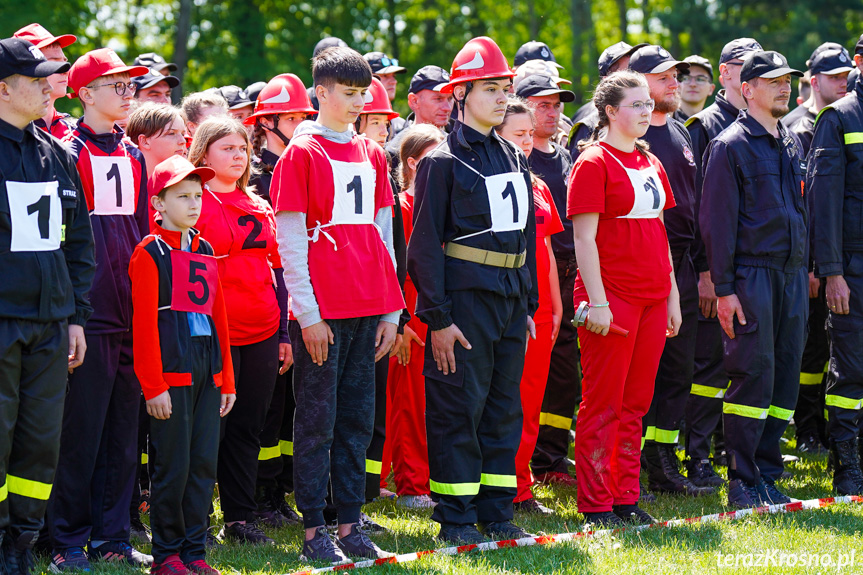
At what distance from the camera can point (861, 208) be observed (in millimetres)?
7391

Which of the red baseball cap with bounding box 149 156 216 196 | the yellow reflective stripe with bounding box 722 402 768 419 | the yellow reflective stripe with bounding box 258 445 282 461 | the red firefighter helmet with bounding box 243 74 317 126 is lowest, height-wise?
the yellow reflective stripe with bounding box 258 445 282 461

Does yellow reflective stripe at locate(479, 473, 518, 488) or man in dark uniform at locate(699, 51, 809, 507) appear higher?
man in dark uniform at locate(699, 51, 809, 507)

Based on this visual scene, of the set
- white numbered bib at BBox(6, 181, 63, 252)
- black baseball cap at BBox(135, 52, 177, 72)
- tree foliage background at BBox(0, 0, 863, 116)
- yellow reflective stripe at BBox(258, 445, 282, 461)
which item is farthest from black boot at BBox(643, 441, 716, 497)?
tree foliage background at BBox(0, 0, 863, 116)

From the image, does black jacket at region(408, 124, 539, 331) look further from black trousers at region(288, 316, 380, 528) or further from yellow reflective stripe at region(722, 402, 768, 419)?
yellow reflective stripe at region(722, 402, 768, 419)

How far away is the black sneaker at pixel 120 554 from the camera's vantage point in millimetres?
5516

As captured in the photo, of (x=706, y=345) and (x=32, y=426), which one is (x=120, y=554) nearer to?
(x=32, y=426)

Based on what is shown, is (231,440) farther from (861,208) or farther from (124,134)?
(861,208)

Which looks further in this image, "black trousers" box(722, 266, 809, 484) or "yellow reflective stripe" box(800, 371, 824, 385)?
"yellow reflective stripe" box(800, 371, 824, 385)

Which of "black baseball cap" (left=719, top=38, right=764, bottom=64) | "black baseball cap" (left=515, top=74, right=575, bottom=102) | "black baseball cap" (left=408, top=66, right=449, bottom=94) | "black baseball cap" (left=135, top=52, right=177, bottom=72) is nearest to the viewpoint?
"black baseball cap" (left=515, top=74, right=575, bottom=102)

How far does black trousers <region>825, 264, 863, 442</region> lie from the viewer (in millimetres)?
7336

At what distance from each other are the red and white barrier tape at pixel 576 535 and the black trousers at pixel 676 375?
1094mm

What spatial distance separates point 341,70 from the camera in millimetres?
5516

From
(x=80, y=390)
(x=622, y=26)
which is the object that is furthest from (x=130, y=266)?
(x=622, y=26)

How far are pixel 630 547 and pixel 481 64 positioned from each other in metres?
2.86
